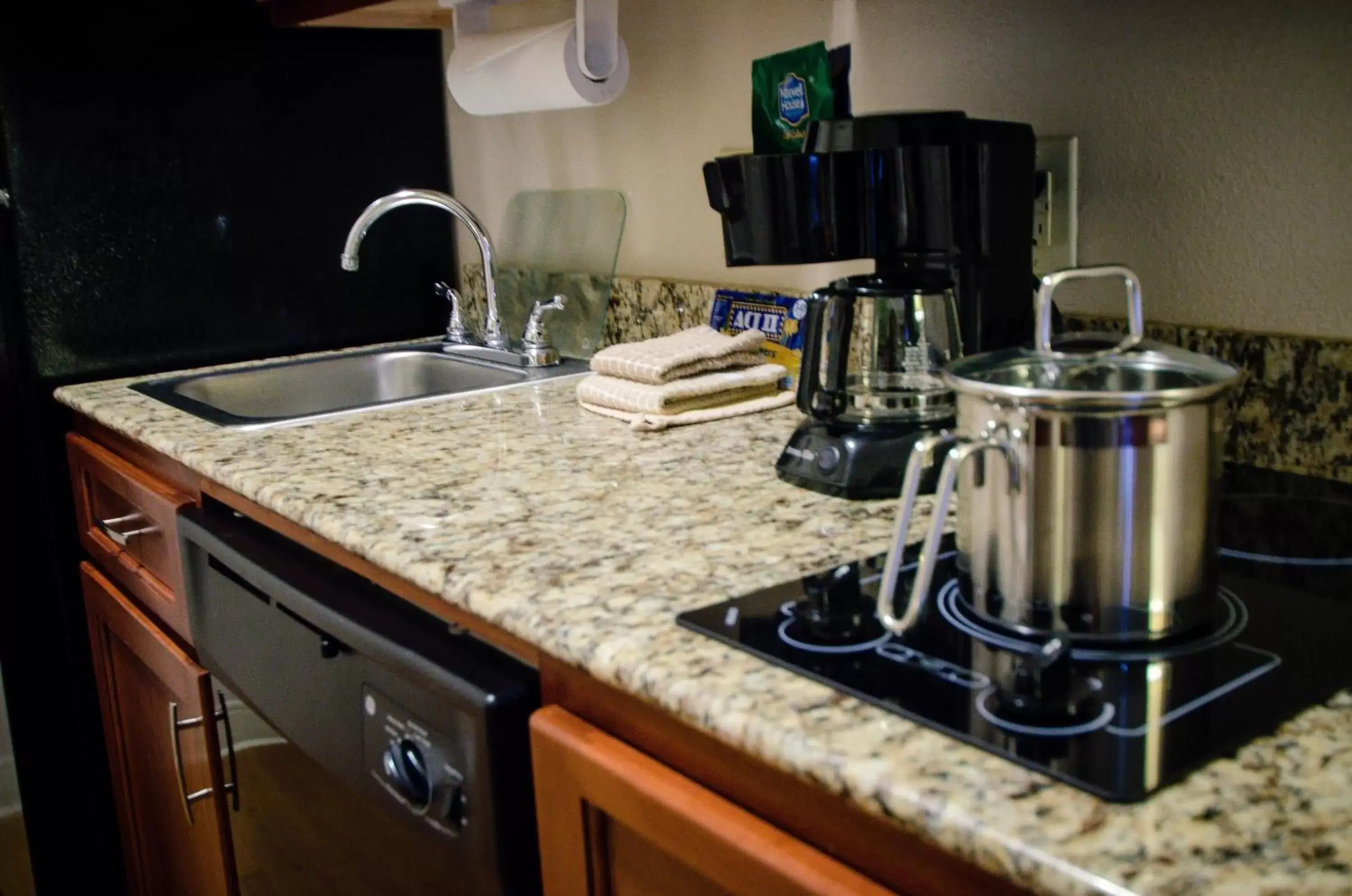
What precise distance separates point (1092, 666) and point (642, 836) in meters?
0.27

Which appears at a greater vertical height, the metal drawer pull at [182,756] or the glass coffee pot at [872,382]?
the glass coffee pot at [872,382]

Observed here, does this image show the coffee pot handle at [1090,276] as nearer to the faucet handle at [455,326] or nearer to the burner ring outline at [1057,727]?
the burner ring outline at [1057,727]

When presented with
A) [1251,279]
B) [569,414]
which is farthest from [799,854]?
[569,414]

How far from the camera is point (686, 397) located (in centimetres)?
129

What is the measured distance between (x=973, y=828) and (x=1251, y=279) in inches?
27.5

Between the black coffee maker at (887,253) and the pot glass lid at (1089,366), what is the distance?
25 cm

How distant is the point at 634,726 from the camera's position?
716 millimetres

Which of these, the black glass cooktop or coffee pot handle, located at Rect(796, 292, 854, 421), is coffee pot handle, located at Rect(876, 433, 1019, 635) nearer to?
the black glass cooktop

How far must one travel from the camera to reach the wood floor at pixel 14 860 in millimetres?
2057

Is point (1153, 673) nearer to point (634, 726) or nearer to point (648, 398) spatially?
point (634, 726)

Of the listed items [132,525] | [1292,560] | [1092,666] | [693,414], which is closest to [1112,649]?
[1092,666]

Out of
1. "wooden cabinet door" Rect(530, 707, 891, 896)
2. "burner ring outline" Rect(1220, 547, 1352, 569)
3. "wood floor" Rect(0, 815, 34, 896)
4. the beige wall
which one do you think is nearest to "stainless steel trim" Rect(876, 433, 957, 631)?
"wooden cabinet door" Rect(530, 707, 891, 896)

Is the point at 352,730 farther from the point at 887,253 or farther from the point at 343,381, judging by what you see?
the point at 343,381

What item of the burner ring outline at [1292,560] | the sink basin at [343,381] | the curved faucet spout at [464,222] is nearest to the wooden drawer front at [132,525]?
the sink basin at [343,381]
